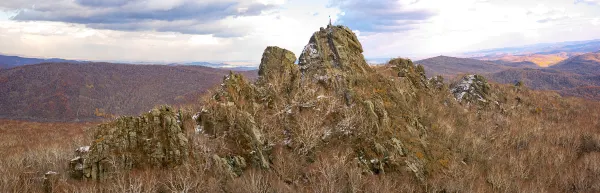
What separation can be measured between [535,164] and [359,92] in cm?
2167

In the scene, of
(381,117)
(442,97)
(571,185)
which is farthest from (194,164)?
(442,97)

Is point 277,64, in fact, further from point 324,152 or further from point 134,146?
point 134,146

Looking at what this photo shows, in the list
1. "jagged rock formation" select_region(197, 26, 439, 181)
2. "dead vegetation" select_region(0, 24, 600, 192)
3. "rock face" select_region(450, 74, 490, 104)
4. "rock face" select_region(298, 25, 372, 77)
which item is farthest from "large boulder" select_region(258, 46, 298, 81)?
"rock face" select_region(450, 74, 490, 104)

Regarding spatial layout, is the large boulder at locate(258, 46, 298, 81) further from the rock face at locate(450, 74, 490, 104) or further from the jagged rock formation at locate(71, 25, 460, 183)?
the rock face at locate(450, 74, 490, 104)

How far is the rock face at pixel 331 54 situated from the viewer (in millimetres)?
33969

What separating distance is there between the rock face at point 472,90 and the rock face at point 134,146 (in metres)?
51.2

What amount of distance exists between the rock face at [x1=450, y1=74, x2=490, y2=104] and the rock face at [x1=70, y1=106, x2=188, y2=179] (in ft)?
168

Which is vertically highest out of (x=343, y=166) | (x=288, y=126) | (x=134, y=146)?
(x=134, y=146)

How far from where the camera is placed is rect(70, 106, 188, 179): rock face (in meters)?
19.5

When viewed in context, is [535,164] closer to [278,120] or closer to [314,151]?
[314,151]

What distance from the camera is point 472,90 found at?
5978 cm

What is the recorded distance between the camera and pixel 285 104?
29344mm

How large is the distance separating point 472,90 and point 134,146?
58074 mm

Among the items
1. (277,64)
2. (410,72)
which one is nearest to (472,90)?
(410,72)
